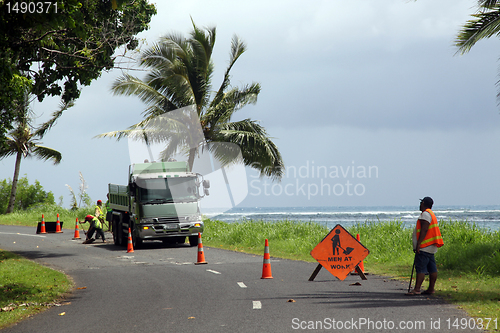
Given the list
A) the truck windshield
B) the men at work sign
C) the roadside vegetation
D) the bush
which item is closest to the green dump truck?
the truck windshield

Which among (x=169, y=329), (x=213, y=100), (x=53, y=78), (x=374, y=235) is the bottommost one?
(x=169, y=329)

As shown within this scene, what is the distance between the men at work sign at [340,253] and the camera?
10492mm

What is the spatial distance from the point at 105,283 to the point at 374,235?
10.4m

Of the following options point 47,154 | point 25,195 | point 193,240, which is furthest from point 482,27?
point 25,195

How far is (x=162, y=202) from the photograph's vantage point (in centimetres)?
1836

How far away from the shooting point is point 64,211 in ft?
127

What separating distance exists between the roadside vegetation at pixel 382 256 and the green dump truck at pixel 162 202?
226cm

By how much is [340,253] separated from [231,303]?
10.7 ft

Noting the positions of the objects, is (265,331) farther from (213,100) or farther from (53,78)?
(213,100)

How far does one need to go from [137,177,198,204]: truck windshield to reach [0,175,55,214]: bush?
3306 centimetres

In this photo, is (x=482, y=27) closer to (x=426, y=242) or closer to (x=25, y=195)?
(x=426, y=242)

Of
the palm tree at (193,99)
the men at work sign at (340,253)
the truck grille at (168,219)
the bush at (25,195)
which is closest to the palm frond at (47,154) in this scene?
the bush at (25,195)

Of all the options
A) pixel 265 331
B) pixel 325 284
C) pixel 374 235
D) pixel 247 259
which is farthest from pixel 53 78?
pixel 374 235

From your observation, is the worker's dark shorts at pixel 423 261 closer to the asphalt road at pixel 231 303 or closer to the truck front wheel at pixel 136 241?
the asphalt road at pixel 231 303
